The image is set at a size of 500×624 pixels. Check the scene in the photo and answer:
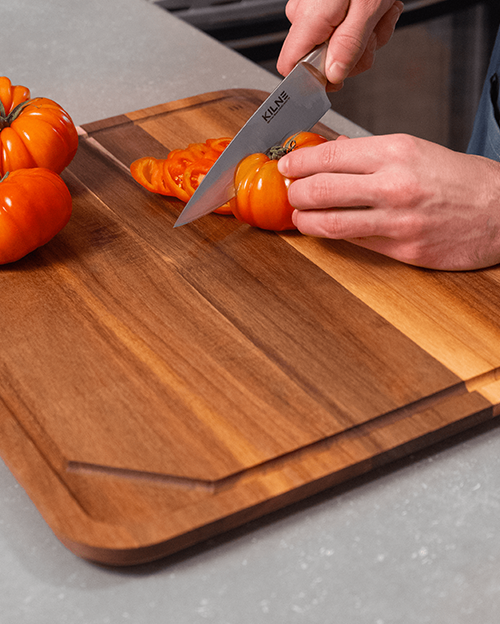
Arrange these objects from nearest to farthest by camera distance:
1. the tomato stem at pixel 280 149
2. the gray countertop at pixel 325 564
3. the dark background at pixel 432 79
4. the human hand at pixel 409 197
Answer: the gray countertop at pixel 325 564
the human hand at pixel 409 197
the tomato stem at pixel 280 149
the dark background at pixel 432 79

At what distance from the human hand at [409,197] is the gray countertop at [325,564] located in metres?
0.29

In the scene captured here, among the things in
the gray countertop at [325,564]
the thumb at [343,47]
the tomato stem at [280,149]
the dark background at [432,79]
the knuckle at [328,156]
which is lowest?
the dark background at [432,79]

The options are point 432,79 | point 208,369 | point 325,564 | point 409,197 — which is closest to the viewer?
point 325,564

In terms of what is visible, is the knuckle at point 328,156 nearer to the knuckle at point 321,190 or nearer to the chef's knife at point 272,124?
the knuckle at point 321,190

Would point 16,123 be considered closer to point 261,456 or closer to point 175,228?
point 175,228

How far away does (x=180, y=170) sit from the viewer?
118 cm

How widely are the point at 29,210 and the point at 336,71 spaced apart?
0.51 metres

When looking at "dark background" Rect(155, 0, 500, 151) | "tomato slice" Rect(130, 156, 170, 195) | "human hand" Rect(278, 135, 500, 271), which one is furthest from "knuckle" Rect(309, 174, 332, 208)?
"dark background" Rect(155, 0, 500, 151)

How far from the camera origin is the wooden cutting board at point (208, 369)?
731mm

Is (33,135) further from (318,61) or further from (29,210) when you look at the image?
(318,61)

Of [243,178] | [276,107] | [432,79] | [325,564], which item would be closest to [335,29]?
[276,107]

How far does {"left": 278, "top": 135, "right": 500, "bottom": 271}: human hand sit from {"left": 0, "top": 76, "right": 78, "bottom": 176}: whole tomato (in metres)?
0.38

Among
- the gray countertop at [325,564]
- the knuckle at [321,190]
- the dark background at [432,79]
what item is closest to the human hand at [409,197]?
the knuckle at [321,190]

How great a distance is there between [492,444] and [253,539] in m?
0.30
